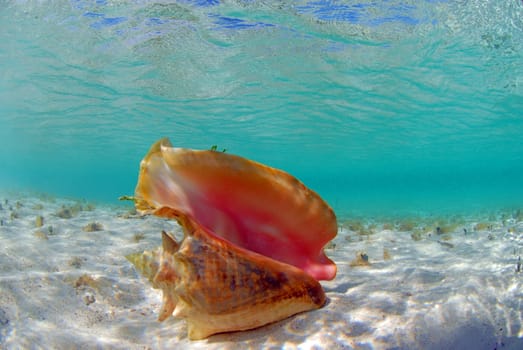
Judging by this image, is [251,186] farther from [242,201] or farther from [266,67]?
[266,67]

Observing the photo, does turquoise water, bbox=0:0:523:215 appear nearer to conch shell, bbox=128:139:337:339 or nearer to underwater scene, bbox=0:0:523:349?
underwater scene, bbox=0:0:523:349

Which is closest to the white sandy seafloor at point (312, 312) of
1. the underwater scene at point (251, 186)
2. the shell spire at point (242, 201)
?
the underwater scene at point (251, 186)

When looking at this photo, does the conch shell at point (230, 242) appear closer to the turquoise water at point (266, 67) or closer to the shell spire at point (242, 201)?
the shell spire at point (242, 201)

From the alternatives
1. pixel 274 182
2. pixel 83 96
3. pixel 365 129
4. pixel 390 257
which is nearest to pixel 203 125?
pixel 83 96

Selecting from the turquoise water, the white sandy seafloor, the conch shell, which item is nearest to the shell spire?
the conch shell

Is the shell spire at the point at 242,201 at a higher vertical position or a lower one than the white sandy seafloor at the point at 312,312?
higher

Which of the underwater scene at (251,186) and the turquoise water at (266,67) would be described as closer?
the underwater scene at (251,186)

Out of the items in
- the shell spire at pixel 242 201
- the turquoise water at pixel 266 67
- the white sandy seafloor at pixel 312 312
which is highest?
the turquoise water at pixel 266 67
